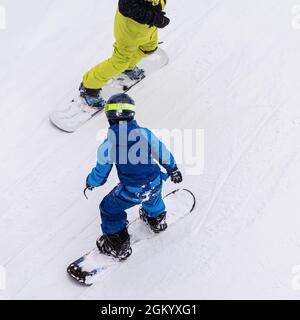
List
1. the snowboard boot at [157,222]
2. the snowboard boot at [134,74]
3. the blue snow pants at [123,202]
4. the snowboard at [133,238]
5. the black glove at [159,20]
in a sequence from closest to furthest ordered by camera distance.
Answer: the blue snow pants at [123,202], the snowboard at [133,238], the snowboard boot at [157,222], the black glove at [159,20], the snowboard boot at [134,74]

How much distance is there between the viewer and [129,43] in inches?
210

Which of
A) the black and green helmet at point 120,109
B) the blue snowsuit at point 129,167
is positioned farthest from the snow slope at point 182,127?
the black and green helmet at point 120,109

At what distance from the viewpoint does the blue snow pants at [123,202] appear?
4.44m

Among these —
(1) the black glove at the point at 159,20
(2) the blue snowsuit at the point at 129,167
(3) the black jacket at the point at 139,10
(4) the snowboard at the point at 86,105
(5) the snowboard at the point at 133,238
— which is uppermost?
(3) the black jacket at the point at 139,10

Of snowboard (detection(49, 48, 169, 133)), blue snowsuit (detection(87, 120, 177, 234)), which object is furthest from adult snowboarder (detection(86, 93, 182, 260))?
snowboard (detection(49, 48, 169, 133))

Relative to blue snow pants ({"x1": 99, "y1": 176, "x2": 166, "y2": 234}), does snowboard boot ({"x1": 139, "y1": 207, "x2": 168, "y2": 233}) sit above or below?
below

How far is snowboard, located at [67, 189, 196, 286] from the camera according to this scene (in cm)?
472

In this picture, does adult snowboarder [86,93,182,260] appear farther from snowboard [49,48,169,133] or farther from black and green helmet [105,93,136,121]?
snowboard [49,48,169,133]

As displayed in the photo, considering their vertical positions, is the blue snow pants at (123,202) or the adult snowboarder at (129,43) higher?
the adult snowboarder at (129,43)

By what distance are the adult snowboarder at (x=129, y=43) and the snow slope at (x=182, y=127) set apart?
258 millimetres

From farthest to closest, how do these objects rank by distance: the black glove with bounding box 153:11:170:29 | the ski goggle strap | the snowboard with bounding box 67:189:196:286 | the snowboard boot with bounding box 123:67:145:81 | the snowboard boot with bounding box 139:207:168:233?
the snowboard boot with bounding box 123:67:145:81 → the black glove with bounding box 153:11:170:29 → the snowboard boot with bounding box 139:207:168:233 → the snowboard with bounding box 67:189:196:286 → the ski goggle strap

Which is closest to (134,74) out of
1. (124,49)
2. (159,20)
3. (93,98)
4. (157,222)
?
(93,98)

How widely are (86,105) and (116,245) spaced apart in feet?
5.84

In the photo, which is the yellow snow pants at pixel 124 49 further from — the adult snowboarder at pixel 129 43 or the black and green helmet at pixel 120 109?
the black and green helmet at pixel 120 109
